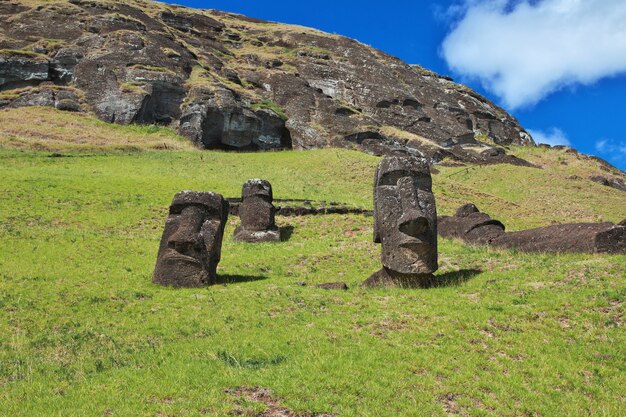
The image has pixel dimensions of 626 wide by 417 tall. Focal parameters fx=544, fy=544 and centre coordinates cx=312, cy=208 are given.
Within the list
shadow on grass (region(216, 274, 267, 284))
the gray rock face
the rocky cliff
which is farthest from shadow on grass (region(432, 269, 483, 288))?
the gray rock face

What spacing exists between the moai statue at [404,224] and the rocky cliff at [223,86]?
43792 millimetres

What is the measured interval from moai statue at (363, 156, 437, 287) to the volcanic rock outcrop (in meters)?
5.14

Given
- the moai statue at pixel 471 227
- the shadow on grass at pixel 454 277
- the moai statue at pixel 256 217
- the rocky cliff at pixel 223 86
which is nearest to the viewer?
the shadow on grass at pixel 454 277

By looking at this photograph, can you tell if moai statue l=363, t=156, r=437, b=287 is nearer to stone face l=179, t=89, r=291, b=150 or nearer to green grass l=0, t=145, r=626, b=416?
green grass l=0, t=145, r=626, b=416

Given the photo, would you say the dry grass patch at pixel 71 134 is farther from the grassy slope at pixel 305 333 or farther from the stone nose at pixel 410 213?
the stone nose at pixel 410 213

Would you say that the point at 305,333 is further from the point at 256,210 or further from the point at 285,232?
the point at 285,232

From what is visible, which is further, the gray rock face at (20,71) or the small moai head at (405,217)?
the gray rock face at (20,71)

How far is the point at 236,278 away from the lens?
1628cm

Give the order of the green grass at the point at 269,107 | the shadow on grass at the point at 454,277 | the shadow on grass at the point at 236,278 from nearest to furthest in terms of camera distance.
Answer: the shadow on grass at the point at 454,277 → the shadow on grass at the point at 236,278 → the green grass at the point at 269,107

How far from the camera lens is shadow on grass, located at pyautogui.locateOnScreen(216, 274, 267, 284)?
51.3ft

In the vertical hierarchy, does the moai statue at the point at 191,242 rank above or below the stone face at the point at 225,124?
below

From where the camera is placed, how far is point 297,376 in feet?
25.2

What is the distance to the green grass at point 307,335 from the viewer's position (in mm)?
7090

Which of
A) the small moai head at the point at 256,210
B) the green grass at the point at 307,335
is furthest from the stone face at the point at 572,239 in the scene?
the small moai head at the point at 256,210
